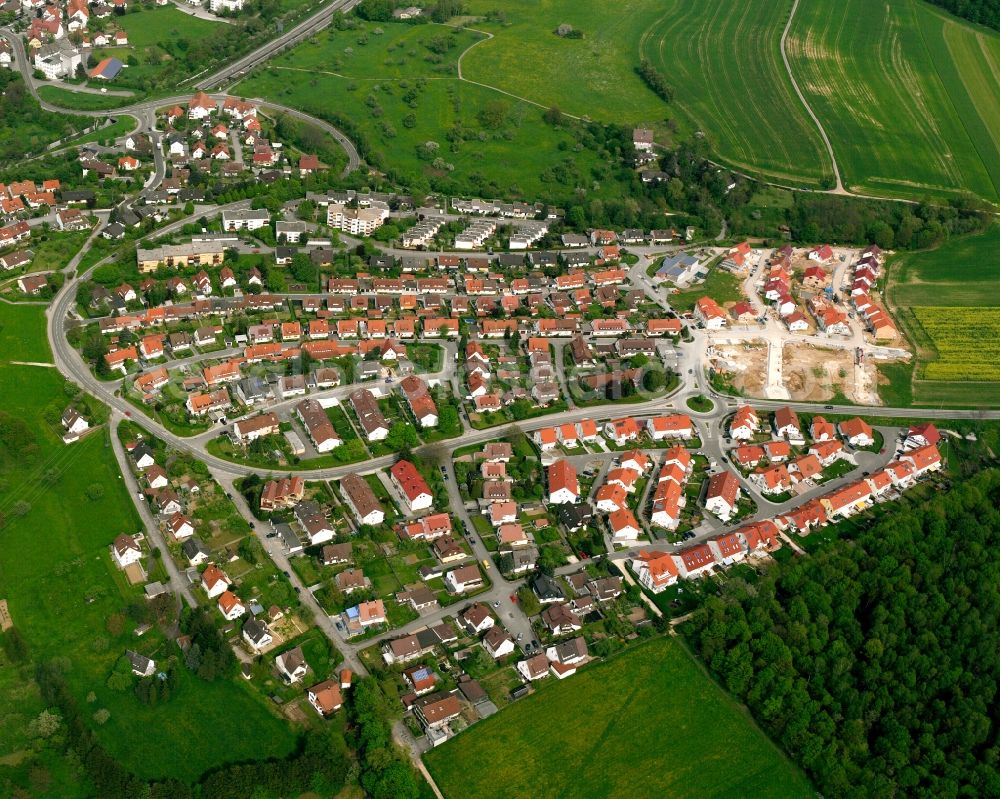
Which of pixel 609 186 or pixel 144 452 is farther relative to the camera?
pixel 609 186

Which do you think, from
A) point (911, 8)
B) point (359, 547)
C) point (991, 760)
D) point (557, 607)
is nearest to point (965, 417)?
point (991, 760)

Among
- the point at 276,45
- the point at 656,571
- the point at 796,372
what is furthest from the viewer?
the point at 276,45

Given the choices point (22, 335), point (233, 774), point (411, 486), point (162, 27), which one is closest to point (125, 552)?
point (233, 774)

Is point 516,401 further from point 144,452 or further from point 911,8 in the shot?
A: point 911,8

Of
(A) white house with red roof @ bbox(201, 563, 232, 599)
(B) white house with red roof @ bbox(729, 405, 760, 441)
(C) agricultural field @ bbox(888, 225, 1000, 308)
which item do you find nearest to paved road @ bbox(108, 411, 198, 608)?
(A) white house with red roof @ bbox(201, 563, 232, 599)

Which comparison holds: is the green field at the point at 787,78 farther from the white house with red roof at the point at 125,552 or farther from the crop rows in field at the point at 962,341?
the white house with red roof at the point at 125,552

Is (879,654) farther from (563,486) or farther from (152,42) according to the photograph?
(152,42)

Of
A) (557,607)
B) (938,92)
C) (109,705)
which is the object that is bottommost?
(109,705)
